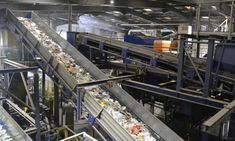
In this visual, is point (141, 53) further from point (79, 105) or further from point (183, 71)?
point (79, 105)

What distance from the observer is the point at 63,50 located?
21.1ft

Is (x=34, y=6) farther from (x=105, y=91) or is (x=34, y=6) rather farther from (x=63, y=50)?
(x=105, y=91)

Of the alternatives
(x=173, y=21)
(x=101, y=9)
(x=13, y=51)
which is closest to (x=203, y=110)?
(x=13, y=51)

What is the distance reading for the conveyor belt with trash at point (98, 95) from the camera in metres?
3.92

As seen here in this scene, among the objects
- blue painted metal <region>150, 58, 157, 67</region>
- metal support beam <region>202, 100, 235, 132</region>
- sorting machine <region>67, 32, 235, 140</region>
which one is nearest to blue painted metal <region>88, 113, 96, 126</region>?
sorting machine <region>67, 32, 235, 140</region>

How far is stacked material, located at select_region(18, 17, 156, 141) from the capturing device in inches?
158

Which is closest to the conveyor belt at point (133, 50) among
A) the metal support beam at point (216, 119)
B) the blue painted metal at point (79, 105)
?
the blue painted metal at point (79, 105)

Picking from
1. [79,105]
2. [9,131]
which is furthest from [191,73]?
[9,131]

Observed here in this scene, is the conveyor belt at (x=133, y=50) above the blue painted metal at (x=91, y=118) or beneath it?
above

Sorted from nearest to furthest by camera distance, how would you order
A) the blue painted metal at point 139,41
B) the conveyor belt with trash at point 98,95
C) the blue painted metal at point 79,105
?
the conveyor belt with trash at point 98,95
the blue painted metal at point 79,105
the blue painted metal at point 139,41

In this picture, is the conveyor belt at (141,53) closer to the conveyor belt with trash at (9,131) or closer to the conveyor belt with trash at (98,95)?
the conveyor belt with trash at (98,95)

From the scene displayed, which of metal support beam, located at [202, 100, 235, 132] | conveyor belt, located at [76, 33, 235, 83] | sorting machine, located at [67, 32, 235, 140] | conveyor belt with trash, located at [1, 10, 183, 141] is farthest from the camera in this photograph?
conveyor belt, located at [76, 33, 235, 83]

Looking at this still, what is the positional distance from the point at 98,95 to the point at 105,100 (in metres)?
0.21

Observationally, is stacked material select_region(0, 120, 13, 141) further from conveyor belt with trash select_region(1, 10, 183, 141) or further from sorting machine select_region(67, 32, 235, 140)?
sorting machine select_region(67, 32, 235, 140)
